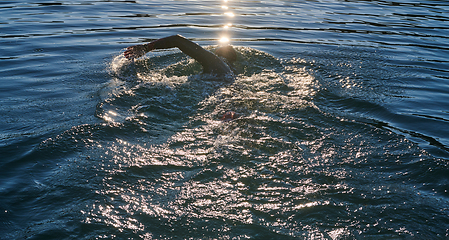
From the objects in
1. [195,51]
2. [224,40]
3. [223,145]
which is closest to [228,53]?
[195,51]

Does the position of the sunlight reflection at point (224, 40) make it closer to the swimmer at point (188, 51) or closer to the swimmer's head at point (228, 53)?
the swimmer's head at point (228, 53)

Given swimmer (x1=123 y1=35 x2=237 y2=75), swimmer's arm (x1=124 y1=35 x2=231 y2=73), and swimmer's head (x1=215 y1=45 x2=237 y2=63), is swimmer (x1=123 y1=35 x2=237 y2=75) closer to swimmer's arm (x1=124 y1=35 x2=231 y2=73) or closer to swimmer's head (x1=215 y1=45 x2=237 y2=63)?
swimmer's arm (x1=124 y1=35 x2=231 y2=73)

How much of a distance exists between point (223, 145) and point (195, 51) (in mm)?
2775

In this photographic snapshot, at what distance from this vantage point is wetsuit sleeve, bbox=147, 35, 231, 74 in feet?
20.9

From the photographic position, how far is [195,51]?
6.50 meters

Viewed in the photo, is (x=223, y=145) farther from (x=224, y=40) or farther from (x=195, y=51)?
(x=224, y=40)

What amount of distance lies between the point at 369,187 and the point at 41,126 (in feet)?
13.1

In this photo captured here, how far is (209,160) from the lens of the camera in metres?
3.93

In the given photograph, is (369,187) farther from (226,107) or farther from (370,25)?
(370,25)

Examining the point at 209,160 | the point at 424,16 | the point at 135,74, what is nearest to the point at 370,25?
the point at 424,16

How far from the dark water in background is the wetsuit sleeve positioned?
0.26 metres

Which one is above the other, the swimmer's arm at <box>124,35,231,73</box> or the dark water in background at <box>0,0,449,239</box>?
the swimmer's arm at <box>124,35,231,73</box>

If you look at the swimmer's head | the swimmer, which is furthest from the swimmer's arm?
the swimmer's head

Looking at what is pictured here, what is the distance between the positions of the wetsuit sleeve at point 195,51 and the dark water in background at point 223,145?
256 mm
